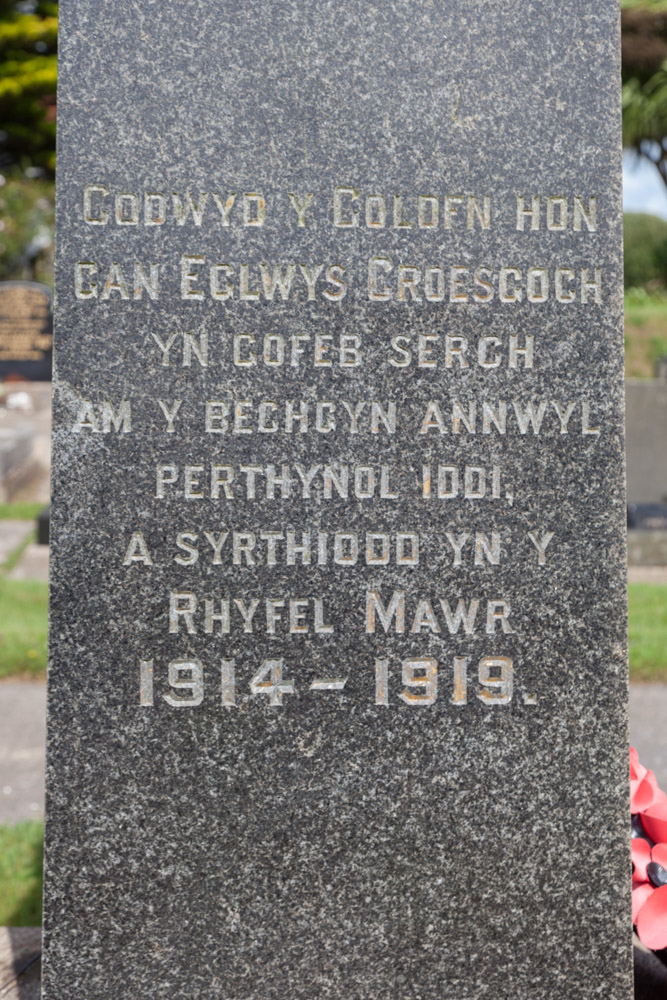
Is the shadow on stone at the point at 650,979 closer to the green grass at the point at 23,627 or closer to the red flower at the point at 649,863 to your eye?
the red flower at the point at 649,863

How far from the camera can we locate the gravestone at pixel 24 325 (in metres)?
12.8

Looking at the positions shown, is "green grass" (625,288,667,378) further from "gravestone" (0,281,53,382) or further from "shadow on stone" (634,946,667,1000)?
"shadow on stone" (634,946,667,1000)

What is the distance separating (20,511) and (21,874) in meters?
6.28

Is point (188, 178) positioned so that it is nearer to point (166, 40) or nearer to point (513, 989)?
point (166, 40)

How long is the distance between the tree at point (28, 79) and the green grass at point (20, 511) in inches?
700

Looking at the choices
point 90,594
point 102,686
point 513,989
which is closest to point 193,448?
point 90,594

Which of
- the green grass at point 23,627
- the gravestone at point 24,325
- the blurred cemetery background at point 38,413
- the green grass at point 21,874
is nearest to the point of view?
Result: the green grass at point 21,874

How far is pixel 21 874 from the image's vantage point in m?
3.25

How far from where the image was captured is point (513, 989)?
2.01 metres

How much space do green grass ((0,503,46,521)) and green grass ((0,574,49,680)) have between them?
1885 millimetres

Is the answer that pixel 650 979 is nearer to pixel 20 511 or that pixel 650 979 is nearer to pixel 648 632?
pixel 648 632

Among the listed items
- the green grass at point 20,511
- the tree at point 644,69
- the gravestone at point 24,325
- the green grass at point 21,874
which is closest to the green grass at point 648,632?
the green grass at point 21,874

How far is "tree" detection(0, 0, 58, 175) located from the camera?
23438 mm

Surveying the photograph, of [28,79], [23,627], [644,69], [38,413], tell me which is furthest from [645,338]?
[28,79]
